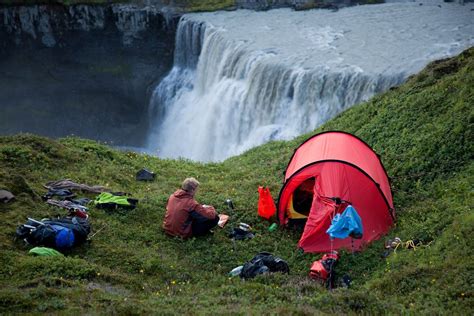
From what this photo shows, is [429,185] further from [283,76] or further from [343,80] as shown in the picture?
[283,76]

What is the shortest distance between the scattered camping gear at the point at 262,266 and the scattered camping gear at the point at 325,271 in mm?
482

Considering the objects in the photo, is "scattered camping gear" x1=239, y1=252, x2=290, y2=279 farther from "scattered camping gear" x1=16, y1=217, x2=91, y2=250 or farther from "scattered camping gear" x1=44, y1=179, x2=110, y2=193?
"scattered camping gear" x1=44, y1=179, x2=110, y2=193

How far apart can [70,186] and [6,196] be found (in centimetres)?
219

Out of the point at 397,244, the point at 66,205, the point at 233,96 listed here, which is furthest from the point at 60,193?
the point at 233,96

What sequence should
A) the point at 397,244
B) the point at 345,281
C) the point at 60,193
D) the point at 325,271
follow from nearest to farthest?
the point at 345,281 → the point at 325,271 → the point at 397,244 → the point at 60,193

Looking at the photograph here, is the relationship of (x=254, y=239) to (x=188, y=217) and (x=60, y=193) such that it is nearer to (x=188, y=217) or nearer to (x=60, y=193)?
(x=188, y=217)

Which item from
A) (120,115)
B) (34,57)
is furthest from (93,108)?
(34,57)

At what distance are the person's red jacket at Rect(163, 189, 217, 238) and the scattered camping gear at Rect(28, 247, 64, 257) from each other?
2.60 metres

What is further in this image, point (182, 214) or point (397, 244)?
point (182, 214)

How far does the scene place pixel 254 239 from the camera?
12867 mm

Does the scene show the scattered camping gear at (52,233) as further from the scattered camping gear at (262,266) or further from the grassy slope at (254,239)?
the scattered camping gear at (262,266)

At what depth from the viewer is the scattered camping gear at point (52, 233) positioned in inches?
434

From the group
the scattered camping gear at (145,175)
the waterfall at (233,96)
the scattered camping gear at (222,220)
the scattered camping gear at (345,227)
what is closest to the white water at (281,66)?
the waterfall at (233,96)

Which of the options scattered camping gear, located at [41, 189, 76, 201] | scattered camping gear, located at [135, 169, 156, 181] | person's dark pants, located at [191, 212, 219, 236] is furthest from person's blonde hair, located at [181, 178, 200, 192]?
scattered camping gear, located at [135, 169, 156, 181]
